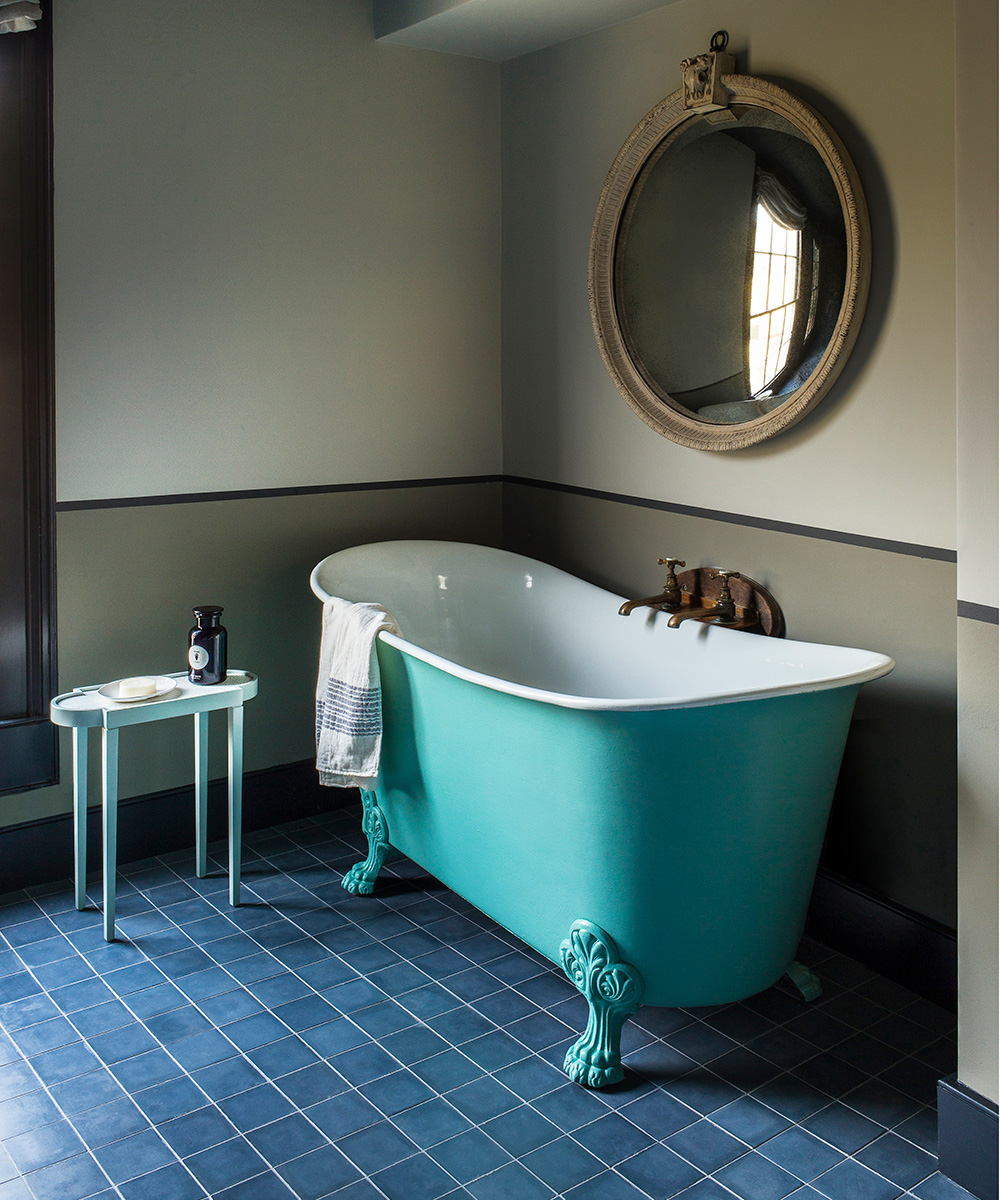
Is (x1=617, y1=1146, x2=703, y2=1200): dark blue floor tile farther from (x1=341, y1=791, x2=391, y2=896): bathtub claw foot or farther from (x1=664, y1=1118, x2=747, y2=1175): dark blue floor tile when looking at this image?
(x1=341, y1=791, x2=391, y2=896): bathtub claw foot

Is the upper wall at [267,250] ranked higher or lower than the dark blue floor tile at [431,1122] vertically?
higher

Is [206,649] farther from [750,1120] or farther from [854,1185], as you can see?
[854,1185]

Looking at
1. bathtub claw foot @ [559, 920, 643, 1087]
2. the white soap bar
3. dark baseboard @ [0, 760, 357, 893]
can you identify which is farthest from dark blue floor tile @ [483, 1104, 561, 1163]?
dark baseboard @ [0, 760, 357, 893]

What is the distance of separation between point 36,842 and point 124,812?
225 mm

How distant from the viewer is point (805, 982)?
228 centimetres

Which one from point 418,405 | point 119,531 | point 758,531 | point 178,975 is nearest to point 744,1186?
point 178,975

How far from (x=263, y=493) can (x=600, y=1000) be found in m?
1.67

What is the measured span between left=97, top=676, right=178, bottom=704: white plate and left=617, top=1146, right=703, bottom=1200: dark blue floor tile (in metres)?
1.42

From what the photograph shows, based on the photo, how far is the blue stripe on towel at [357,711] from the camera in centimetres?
248

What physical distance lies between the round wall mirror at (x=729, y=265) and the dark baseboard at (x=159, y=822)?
142 centimetres

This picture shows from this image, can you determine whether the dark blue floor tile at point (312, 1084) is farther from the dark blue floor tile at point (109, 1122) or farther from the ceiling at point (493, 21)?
the ceiling at point (493, 21)

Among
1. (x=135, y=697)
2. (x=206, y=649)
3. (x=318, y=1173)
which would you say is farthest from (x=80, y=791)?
(x=318, y=1173)

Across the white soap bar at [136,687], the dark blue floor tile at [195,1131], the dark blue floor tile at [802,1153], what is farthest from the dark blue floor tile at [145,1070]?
the dark blue floor tile at [802,1153]

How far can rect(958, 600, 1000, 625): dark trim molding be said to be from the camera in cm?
164
